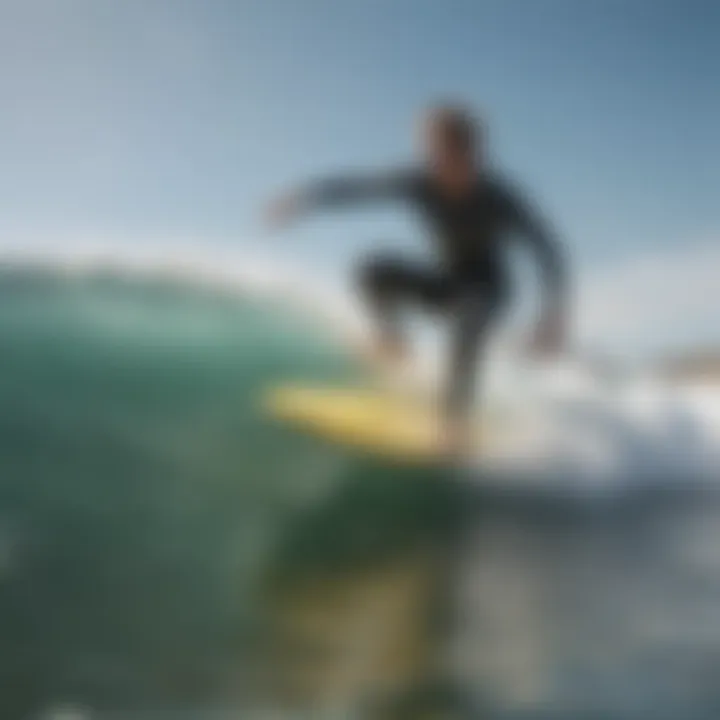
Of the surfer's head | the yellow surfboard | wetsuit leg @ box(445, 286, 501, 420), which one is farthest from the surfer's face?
the yellow surfboard

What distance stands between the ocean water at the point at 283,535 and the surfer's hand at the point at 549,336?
43 mm

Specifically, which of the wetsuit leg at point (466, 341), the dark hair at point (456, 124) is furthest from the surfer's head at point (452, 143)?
the wetsuit leg at point (466, 341)

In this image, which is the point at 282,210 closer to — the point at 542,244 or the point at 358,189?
the point at 358,189

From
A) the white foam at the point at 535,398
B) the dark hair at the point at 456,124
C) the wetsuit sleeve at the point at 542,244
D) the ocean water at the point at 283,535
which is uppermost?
the dark hair at the point at 456,124

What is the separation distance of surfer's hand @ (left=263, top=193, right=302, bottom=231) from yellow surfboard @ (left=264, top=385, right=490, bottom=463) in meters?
0.17

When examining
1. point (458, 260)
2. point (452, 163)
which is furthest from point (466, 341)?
point (452, 163)

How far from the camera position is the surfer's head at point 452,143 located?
1.29 meters

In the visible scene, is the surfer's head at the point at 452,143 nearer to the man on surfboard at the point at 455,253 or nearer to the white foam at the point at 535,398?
the man on surfboard at the point at 455,253

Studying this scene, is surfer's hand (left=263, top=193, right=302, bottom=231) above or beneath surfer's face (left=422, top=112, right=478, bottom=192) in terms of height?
beneath

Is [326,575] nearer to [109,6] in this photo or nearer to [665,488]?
[665,488]

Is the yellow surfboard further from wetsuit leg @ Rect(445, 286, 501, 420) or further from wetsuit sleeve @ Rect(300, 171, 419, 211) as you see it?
wetsuit sleeve @ Rect(300, 171, 419, 211)

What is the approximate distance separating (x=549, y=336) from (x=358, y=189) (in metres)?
0.25

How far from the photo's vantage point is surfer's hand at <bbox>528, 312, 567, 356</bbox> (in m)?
1.28

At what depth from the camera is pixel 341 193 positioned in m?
1.30
